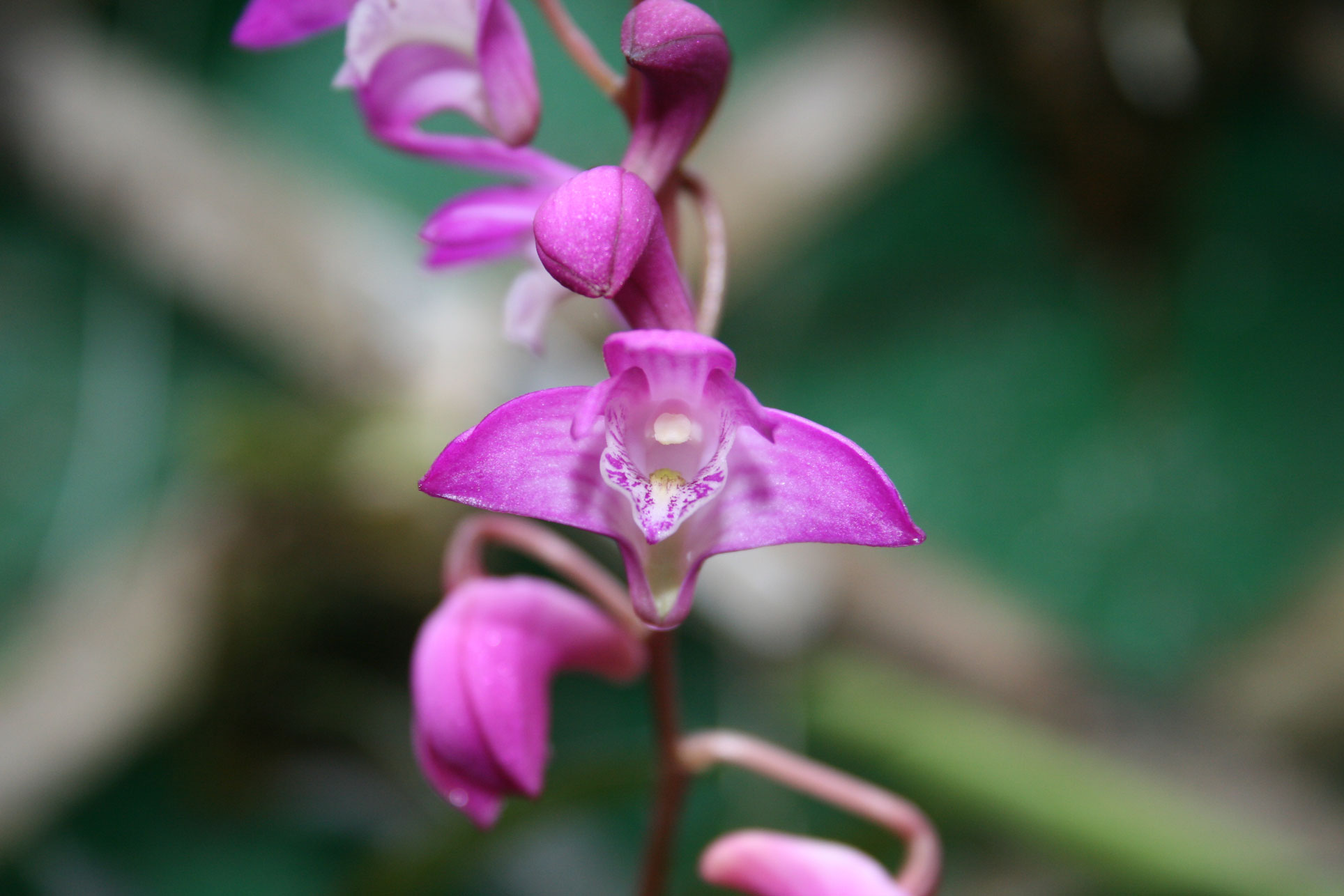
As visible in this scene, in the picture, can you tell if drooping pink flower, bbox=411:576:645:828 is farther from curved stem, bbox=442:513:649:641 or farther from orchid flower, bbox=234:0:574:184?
orchid flower, bbox=234:0:574:184

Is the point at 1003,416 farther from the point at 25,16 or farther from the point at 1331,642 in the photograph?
the point at 25,16

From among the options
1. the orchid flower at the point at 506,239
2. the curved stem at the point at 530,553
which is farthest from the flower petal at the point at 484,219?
the curved stem at the point at 530,553

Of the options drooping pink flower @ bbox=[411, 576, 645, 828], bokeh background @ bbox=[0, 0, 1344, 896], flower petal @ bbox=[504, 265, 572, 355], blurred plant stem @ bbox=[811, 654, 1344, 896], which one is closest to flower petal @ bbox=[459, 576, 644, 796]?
drooping pink flower @ bbox=[411, 576, 645, 828]

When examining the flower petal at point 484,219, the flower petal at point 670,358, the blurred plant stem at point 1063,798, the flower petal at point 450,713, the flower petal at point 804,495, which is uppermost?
the flower petal at point 484,219

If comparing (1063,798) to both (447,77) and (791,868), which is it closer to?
(791,868)

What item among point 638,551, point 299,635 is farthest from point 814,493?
point 299,635

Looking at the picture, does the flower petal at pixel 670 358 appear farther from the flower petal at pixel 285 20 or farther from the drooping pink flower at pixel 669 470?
the flower petal at pixel 285 20
